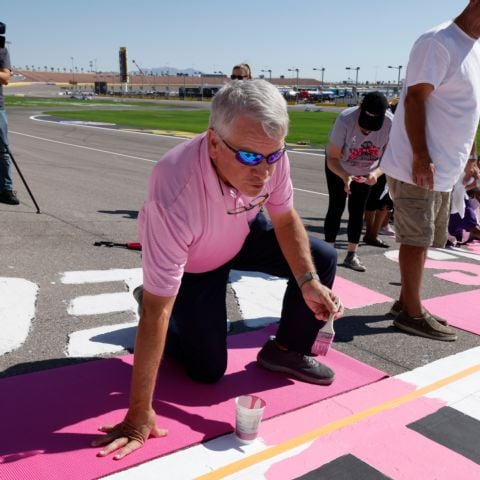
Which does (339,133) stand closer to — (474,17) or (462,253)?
(474,17)

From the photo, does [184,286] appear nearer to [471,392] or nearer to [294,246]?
[294,246]

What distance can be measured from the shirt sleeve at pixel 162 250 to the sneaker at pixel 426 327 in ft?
6.92

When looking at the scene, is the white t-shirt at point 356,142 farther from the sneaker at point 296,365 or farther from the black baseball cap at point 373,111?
the sneaker at point 296,365

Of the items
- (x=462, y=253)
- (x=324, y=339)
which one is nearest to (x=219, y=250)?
(x=324, y=339)

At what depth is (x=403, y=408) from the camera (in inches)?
107

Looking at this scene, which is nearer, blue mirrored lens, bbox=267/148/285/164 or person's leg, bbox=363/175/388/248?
blue mirrored lens, bbox=267/148/285/164

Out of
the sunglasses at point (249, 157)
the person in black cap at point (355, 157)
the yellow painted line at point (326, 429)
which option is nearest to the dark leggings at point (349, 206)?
the person in black cap at point (355, 157)

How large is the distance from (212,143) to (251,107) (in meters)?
0.25

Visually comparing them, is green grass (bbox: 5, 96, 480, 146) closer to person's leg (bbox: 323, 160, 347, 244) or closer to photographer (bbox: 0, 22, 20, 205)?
photographer (bbox: 0, 22, 20, 205)

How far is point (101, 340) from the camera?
132 inches

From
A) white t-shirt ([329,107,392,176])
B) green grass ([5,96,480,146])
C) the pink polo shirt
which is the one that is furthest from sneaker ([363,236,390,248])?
green grass ([5,96,480,146])

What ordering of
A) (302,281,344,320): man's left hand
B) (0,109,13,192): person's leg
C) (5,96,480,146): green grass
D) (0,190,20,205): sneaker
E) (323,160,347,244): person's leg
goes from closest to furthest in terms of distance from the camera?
(302,281,344,320): man's left hand
(323,160,347,244): person's leg
(0,109,13,192): person's leg
(0,190,20,205): sneaker
(5,96,480,146): green grass

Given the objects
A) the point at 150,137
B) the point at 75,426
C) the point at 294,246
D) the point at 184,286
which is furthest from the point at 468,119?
the point at 150,137

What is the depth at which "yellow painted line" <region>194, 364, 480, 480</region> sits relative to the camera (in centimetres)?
221
